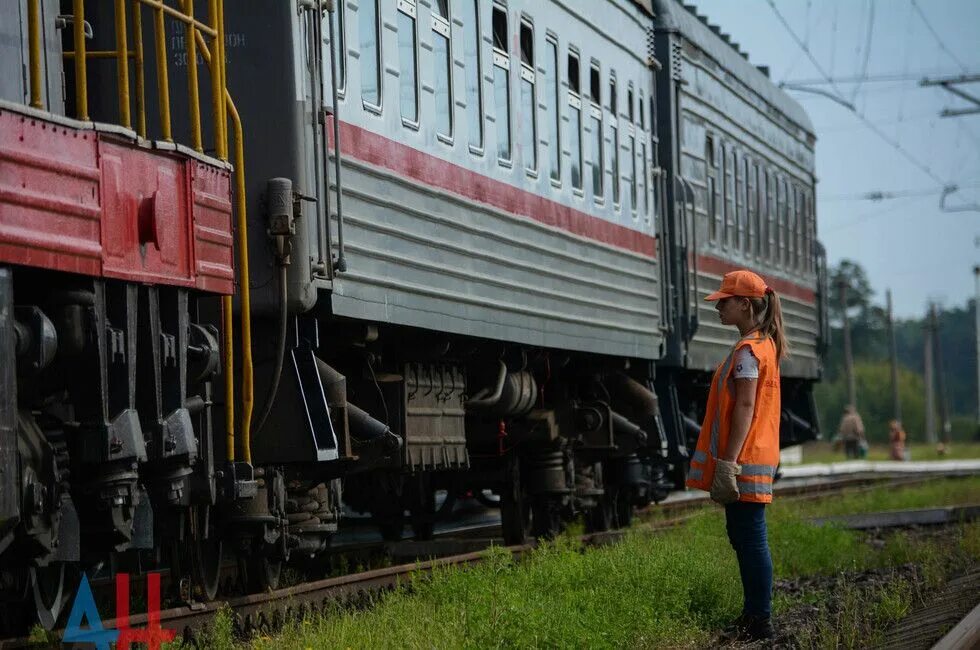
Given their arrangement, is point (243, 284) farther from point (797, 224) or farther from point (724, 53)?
point (797, 224)

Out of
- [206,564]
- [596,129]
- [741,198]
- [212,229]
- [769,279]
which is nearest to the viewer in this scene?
[212,229]

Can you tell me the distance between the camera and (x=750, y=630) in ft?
28.9

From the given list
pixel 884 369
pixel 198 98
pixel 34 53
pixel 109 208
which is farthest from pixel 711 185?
pixel 884 369

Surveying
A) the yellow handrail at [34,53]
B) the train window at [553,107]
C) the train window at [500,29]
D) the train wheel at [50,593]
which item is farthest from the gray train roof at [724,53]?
the yellow handrail at [34,53]

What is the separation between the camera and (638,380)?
16328mm

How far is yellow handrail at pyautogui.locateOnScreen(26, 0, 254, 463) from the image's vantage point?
7.18 metres

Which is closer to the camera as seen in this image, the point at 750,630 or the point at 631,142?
the point at 750,630

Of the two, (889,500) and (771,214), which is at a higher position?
(771,214)

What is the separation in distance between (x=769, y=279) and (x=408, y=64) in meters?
11.9

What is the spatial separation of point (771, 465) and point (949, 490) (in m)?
15.1

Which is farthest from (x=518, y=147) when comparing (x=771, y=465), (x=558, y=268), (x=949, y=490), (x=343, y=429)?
(x=949, y=490)

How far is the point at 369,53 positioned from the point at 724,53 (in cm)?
1110

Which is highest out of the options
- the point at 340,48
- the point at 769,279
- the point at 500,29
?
the point at 500,29

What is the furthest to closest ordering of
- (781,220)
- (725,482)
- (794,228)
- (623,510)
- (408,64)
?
(794,228) < (781,220) < (623,510) < (408,64) < (725,482)
